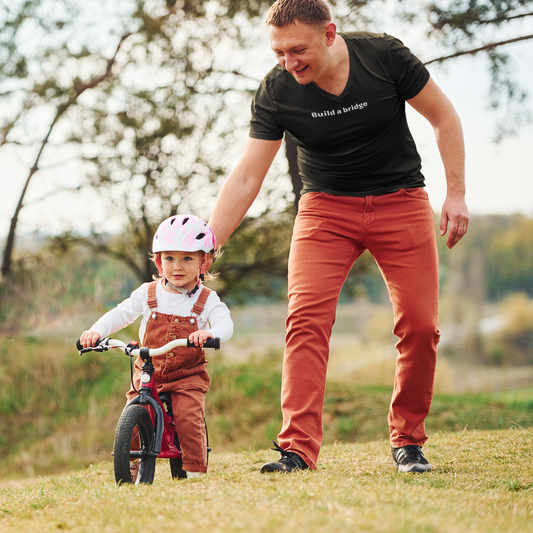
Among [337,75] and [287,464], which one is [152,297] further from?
Answer: [337,75]

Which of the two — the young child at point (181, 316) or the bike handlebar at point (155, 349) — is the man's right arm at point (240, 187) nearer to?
the young child at point (181, 316)

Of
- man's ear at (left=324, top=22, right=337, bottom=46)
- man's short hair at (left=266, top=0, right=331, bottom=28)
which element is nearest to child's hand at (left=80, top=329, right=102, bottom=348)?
man's short hair at (left=266, top=0, right=331, bottom=28)

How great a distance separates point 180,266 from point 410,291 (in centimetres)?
117

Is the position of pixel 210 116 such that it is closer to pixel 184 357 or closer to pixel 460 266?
pixel 184 357

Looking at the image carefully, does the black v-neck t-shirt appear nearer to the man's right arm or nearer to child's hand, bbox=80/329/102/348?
the man's right arm

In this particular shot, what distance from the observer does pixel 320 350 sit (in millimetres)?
3113

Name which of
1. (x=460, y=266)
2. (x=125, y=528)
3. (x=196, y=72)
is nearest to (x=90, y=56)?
(x=196, y=72)

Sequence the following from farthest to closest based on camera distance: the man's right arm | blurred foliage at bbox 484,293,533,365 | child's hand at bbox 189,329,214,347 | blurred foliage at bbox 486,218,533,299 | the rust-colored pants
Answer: blurred foliage at bbox 486,218,533,299 < blurred foliage at bbox 484,293,533,365 < the man's right arm < the rust-colored pants < child's hand at bbox 189,329,214,347

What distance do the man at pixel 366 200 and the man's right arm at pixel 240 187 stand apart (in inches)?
2.0

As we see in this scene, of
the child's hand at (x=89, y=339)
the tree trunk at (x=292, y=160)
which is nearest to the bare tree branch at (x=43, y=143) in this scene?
the tree trunk at (x=292, y=160)

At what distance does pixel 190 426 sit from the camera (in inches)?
129

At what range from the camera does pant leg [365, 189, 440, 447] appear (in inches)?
125

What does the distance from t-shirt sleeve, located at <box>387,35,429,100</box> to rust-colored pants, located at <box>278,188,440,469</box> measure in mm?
524

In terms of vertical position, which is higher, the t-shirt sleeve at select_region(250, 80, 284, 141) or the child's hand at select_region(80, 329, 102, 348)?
the t-shirt sleeve at select_region(250, 80, 284, 141)
